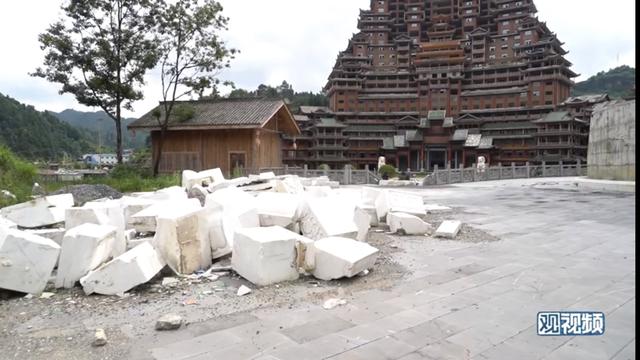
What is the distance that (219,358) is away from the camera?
8.87ft

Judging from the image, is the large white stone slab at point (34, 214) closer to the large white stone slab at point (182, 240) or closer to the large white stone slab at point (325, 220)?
the large white stone slab at point (182, 240)

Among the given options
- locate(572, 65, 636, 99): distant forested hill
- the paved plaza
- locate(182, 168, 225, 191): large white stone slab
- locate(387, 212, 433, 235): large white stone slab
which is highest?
locate(572, 65, 636, 99): distant forested hill

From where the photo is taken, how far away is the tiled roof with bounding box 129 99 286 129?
67.7ft

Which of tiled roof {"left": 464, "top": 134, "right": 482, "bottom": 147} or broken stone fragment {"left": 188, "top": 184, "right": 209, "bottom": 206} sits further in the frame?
tiled roof {"left": 464, "top": 134, "right": 482, "bottom": 147}

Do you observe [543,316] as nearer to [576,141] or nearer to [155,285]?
[155,285]

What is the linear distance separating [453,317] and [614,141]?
1746 cm

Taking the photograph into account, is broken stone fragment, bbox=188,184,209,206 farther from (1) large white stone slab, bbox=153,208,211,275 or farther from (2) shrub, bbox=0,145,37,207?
(2) shrub, bbox=0,145,37,207

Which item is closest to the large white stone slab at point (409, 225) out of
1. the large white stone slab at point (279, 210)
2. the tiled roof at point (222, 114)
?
the large white stone slab at point (279, 210)

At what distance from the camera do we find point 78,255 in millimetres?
4152

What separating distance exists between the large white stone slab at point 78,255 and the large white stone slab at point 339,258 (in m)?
2.14

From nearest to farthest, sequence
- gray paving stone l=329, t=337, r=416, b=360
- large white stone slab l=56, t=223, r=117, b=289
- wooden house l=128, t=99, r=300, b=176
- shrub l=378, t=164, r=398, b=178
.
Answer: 1. gray paving stone l=329, t=337, r=416, b=360
2. large white stone slab l=56, t=223, r=117, b=289
3. wooden house l=128, t=99, r=300, b=176
4. shrub l=378, t=164, r=398, b=178

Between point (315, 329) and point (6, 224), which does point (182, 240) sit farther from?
point (6, 224)

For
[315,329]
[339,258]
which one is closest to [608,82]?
[339,258]

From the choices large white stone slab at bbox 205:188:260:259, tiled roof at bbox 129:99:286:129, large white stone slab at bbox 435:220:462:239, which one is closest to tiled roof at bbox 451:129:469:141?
tiled roof at bbox 129:99:286:129
